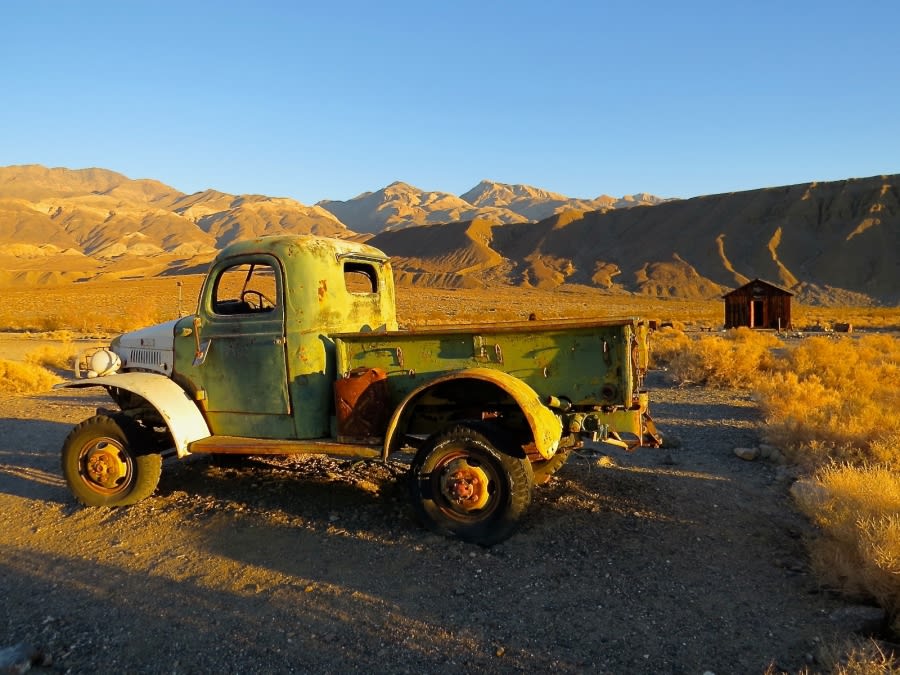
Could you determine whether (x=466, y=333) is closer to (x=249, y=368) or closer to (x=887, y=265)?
(x=249, y=368)

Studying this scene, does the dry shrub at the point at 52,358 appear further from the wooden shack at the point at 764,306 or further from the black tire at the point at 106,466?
the wooden shack at the point at 764,306

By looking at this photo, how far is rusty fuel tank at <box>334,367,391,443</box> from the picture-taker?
16.5ft

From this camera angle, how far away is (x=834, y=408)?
328 inches

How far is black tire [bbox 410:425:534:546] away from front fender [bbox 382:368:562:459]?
0.28 m

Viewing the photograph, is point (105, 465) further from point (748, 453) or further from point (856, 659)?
point (748, 453)

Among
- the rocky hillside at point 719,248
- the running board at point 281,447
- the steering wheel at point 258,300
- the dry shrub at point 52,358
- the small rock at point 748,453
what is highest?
the rocky hillside at point 719,248

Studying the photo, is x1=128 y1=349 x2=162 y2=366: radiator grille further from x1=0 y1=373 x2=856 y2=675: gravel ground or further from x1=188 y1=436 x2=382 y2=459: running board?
x1=0 y1=373 x2=856 y2=675: gravel ground

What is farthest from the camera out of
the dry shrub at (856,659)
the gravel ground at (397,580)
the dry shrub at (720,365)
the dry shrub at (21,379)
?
the dry shrub at (21,379)

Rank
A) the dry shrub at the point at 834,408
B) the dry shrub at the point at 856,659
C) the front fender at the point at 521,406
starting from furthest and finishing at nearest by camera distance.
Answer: the dry shrub at the point at 834,408 < the front fender at the point at 521,406 < the dry shrub at the point at 856,659

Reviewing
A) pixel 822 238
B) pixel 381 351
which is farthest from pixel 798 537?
pixel 822 238

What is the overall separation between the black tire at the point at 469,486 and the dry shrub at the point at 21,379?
38.8 feet

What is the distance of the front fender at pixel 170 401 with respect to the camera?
17.4 ft

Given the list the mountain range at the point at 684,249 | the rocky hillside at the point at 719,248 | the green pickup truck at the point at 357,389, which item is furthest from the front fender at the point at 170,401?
the rocky hillside at the point at 719,248

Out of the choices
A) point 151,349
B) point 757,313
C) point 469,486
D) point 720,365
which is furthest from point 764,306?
point 151,349
